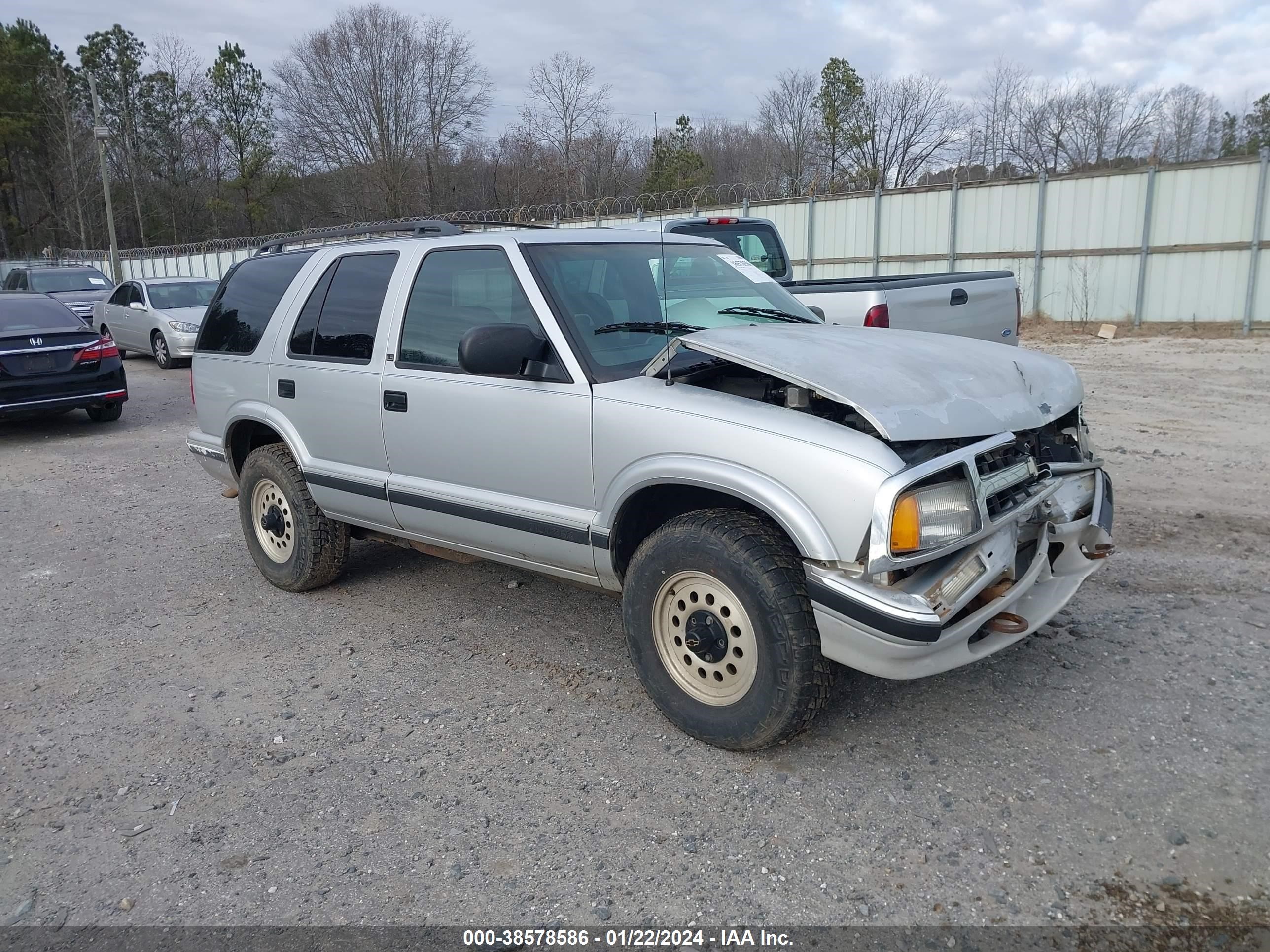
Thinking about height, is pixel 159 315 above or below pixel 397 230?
below

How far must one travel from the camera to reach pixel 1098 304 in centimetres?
1741

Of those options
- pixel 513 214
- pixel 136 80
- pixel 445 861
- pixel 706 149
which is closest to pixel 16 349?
pixel 513 214

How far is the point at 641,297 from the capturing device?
426 cm

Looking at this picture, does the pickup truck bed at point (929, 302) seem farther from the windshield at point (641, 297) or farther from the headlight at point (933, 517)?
the headlight at point (933, 517)

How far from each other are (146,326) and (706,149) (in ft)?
111

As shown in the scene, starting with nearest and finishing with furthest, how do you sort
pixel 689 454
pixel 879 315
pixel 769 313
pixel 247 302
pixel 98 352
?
pixel 689 454
pixel 769 313
pixel 247 302
pixel 879 315
pixel 98 352

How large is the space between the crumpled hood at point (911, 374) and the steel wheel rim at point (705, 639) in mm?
810

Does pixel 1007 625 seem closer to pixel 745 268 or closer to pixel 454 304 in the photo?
pixel 745 268

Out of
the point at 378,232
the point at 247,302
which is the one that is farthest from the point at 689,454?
the point at 247,302

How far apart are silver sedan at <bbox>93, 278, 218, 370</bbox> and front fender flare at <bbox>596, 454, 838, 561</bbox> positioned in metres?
14.8

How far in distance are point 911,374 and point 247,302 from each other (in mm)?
3985

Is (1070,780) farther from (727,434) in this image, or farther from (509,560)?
(509,560)

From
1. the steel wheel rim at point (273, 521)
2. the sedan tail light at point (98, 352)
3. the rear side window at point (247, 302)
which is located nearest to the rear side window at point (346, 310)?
the rear side window at point (247, 302)

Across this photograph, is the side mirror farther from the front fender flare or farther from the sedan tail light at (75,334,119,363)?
the sedan tail light at (75,334,119,363)
